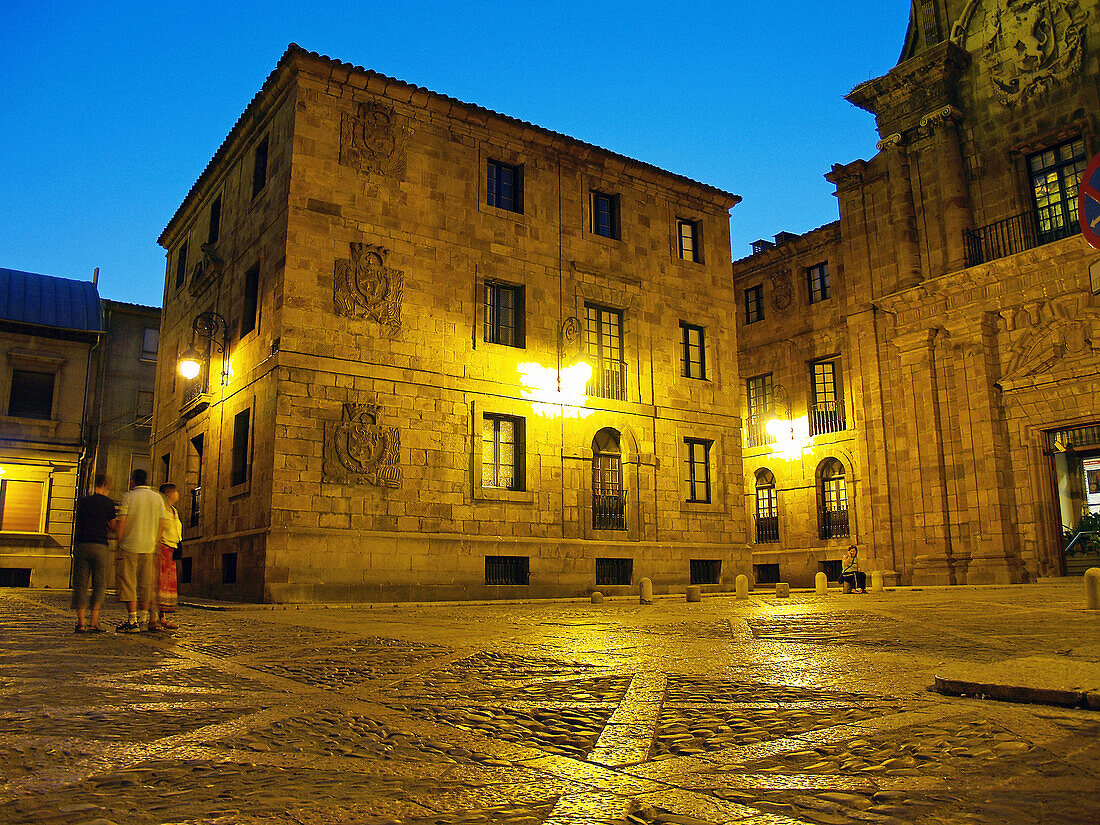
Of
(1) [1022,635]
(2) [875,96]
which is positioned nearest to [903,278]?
(2) [875,96]

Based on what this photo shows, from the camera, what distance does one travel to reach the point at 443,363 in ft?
62.3

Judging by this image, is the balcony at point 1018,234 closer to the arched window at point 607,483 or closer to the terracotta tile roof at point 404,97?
the terracotta tile roof at point 404,97

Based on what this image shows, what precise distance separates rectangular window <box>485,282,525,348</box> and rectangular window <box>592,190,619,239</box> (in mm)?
3456

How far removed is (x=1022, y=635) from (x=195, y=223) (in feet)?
84.2

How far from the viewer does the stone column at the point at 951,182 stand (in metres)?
24.0

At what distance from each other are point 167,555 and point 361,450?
23.1 ft

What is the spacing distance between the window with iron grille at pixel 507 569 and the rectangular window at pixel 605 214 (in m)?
9.09

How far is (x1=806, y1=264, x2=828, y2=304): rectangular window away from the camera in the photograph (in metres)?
30.8

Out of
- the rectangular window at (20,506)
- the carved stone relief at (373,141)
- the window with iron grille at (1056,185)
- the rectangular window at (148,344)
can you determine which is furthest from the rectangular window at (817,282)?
the rectangular window at (20,506)

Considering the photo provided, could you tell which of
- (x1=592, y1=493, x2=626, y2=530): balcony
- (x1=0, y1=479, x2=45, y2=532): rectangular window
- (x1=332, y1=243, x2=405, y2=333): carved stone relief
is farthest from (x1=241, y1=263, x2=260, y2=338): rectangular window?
Result: (x1=0, y1=479, x2=45, y2=532): rectangular window

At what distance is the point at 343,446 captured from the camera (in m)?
17.3

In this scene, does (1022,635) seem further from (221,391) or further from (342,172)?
(221,391)

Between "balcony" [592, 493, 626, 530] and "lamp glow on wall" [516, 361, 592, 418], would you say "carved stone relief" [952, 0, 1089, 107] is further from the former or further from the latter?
"balcony" [592, 493, 626, 530]

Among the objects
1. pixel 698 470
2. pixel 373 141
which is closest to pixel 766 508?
pixel 698 470
